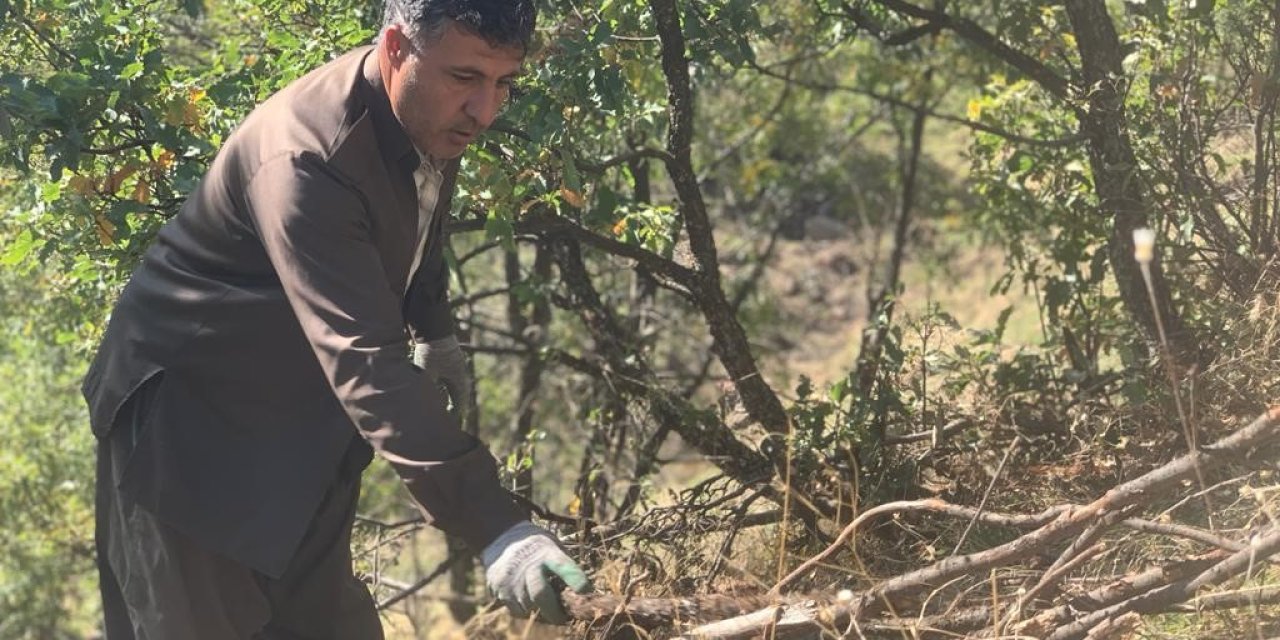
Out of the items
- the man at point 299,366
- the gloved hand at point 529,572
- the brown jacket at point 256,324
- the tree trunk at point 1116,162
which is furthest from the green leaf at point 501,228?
the tree trunk at point 1116,162

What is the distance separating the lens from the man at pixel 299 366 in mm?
2365

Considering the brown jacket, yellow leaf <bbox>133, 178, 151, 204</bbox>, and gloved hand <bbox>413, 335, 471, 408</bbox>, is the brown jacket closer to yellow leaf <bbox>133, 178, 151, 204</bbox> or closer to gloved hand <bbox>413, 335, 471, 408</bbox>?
gloved hand <bbox>413, 335, 471, 408</bbox>

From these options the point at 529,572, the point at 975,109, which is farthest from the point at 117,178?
the point at 975,109

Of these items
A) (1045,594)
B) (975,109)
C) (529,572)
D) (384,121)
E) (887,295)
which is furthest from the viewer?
(975,109)

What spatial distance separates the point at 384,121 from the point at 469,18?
278 millimetres

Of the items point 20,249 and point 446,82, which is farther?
point 20,249

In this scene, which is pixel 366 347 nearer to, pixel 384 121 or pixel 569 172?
pixel 384 121

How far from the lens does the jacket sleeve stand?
2.34m

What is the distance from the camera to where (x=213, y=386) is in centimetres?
273

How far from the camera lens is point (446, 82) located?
101 inches

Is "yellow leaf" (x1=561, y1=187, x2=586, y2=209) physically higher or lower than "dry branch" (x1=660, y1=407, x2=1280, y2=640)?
higher

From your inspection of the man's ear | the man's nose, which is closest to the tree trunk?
the man's nose

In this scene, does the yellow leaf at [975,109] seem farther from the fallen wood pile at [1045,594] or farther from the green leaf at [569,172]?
the fallen wood pile at [1045,594]

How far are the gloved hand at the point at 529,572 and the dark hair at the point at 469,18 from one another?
2.89 ft
